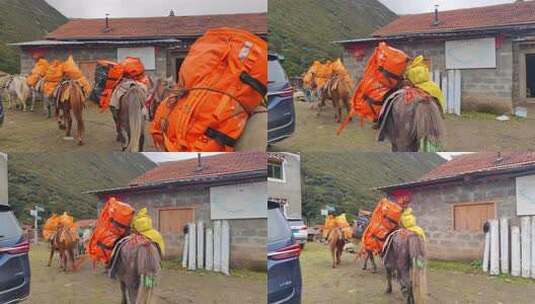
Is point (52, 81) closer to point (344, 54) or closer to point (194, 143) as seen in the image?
point (194, 143)

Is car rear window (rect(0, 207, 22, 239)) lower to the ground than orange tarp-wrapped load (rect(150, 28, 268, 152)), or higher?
lower

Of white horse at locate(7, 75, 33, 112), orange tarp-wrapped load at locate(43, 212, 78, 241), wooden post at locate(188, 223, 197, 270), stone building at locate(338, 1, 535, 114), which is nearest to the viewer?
stone building at locate(338, 1, 535, 114)

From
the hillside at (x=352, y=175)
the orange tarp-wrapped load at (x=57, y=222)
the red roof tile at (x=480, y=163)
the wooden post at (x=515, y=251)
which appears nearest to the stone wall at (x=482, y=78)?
the red roof tile at (x=480, y=163)

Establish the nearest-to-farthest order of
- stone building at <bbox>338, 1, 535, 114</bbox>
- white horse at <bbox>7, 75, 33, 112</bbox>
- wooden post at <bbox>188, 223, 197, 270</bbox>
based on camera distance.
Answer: stone building at <bbox>338, 1, 535, 114</bbox> → white horse at <bbox>7, 75, 33, 112</bbox> → wooden post at <bbox>188, 223, 197, 270</bbox>

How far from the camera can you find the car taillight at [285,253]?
142 inches

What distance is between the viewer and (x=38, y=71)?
143 inches

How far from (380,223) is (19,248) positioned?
1.97 metres

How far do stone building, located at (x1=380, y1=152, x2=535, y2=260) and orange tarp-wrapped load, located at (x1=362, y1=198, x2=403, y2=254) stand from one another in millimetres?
96

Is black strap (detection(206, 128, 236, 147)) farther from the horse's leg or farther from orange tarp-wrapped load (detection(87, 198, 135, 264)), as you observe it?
the horse's leg

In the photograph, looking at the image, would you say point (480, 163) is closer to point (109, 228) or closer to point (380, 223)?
point (380, 223)

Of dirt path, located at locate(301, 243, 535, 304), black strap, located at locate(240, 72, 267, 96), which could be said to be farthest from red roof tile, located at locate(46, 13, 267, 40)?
dirt path, located at locate(301, 243, 535, 304)

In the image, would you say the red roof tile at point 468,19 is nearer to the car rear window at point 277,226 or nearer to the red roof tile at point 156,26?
the red roof tile at point 156,26

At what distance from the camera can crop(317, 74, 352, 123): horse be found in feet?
11.6

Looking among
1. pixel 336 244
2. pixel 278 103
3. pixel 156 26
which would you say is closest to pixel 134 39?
pixel 156 26
